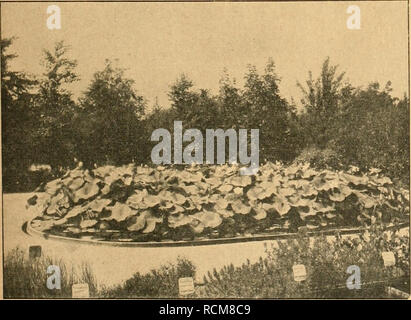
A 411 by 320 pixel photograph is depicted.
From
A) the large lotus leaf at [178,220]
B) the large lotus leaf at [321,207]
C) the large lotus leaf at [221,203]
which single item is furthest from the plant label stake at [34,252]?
the large lotus leaf at [321,207]

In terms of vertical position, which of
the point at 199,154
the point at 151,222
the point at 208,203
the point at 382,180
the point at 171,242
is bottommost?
the point at 171,242

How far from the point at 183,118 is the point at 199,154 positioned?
24cm

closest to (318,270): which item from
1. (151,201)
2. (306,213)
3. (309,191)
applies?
(306,213)

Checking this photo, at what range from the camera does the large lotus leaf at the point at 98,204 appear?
3322 millimetres

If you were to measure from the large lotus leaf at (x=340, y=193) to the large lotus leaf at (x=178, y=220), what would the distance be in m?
0.85

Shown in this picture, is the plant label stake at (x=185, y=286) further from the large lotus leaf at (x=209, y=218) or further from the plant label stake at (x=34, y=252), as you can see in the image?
the plant label stake at (x=34, y=252)

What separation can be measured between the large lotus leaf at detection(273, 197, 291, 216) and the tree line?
249 millimetres

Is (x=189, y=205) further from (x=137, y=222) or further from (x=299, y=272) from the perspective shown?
(x=299, y=272)

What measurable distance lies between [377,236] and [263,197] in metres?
0.72

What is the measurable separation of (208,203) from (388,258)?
44.1 inches

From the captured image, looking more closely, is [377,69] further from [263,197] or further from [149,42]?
[149,42]

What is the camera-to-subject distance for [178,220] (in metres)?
3.32

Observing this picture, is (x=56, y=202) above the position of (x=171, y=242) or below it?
above

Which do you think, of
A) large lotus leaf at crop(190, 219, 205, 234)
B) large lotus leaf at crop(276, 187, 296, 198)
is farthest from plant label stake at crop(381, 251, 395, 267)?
large lotus leaf at crop(190, 219, 205, 234)
